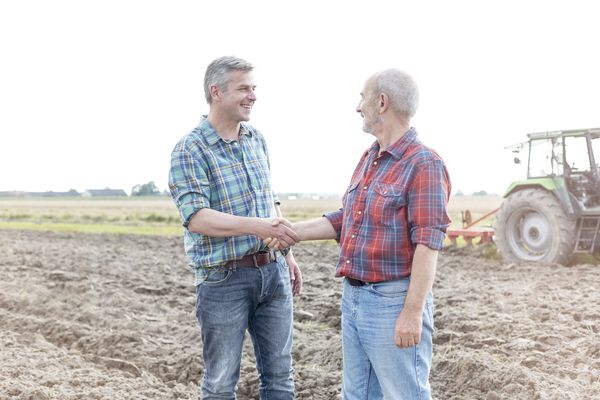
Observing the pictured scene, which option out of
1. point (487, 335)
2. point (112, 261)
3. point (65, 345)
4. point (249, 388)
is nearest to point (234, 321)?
point (249, 388)

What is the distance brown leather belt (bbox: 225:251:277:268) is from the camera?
10.6 ft

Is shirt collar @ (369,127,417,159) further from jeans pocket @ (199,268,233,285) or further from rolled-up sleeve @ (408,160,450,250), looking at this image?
jeans pocket @ (199,268,233,285)

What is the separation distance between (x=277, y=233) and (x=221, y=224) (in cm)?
27

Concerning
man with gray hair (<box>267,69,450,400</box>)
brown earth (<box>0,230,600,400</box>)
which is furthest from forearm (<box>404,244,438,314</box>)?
brown earth (<box>0,230,600,400</box>)

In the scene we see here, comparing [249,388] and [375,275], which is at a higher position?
[375,275]

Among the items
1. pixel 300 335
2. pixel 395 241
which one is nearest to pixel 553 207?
pixel 300 335

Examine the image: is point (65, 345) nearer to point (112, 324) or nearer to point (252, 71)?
point (112, 324)

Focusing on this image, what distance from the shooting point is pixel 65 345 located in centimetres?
625

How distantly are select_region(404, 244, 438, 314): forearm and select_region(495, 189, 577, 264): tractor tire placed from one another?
314 inches

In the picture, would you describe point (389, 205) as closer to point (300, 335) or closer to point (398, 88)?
point (398, 88)

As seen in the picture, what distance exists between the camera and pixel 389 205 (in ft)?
8.53

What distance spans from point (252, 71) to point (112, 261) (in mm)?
9329

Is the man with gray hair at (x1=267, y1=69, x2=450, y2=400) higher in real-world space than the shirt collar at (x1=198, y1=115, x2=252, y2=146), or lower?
lower

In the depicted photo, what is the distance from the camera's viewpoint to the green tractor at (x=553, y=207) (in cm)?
989
